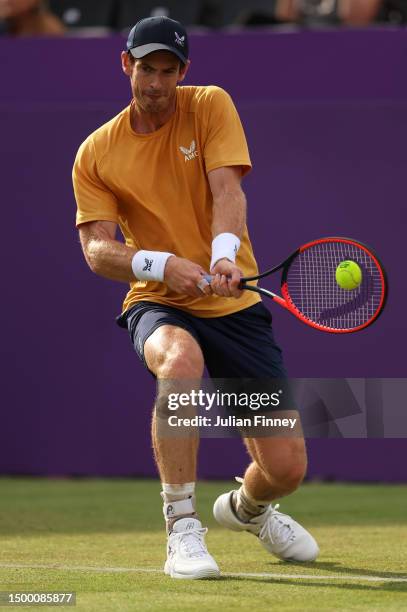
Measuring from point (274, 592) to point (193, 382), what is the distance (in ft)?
2.37

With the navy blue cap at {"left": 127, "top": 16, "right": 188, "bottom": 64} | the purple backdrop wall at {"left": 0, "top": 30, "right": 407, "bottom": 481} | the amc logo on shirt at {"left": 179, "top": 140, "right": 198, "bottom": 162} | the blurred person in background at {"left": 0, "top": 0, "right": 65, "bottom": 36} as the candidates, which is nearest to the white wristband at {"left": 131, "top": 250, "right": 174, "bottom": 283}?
the amc logo on shirt at {"left": 179, "top": 140, "right": 198, "bottom": 162}

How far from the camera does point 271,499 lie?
4.96 meters

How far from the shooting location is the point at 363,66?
24.7 ft

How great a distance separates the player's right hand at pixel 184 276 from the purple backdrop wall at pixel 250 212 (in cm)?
303

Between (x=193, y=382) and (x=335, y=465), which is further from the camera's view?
(x=335, y=465)

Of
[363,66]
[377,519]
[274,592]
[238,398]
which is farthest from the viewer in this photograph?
[363,66]

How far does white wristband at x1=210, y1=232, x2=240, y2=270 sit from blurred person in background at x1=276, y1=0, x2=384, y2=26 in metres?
4.21

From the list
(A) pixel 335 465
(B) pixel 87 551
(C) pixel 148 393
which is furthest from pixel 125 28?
(B) pixel 87 551

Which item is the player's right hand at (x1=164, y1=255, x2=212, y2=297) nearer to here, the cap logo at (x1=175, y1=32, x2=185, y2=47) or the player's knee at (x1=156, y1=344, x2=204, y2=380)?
the player's knee at (x1=156, y1=344, x2=204, y2=380)

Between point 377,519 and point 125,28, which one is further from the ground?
point 125,28

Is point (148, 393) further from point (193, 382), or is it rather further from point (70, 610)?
point (70, 610)

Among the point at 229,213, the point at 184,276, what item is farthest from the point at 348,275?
the point at 184,276

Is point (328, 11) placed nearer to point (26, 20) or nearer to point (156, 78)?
point (26, 20)

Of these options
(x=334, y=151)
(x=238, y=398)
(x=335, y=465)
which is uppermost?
(x=334, y=151)
